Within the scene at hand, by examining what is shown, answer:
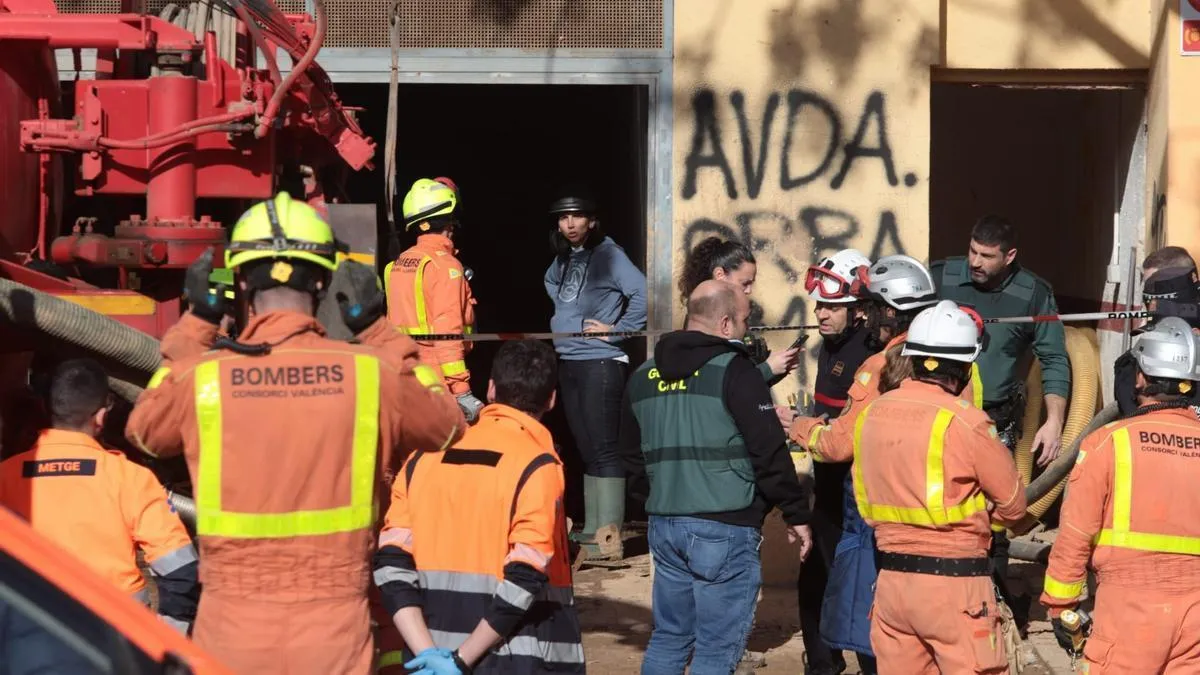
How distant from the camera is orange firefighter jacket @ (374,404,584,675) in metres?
4.71

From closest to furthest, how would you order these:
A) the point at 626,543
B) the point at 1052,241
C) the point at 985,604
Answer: the point at 985,604 → the point at 626,543 → the point at 1052,241

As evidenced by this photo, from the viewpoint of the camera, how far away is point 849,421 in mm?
6207

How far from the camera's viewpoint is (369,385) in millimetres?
4281

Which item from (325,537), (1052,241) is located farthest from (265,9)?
(1052,241)

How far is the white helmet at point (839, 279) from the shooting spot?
701cm

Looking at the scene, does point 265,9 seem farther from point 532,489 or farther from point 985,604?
point 985,604

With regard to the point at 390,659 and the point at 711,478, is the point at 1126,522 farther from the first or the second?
the point at 390,659

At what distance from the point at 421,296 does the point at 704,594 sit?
8.94 feet

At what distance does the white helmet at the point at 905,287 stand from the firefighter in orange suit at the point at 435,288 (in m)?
2.21

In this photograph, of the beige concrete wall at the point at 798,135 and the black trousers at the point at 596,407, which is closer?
the beige concrete wall at the point at 798,135

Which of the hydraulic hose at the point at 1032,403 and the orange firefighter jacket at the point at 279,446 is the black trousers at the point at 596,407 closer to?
the hydraulic hose at the point at 1032,403

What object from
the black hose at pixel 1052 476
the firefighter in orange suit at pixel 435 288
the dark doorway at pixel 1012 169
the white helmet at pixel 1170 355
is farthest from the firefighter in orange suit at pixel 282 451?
the dark doorway at pixel 1012 169

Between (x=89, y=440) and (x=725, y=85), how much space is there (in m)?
4.80

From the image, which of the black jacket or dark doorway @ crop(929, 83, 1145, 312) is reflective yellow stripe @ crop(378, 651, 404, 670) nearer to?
the black jacket
